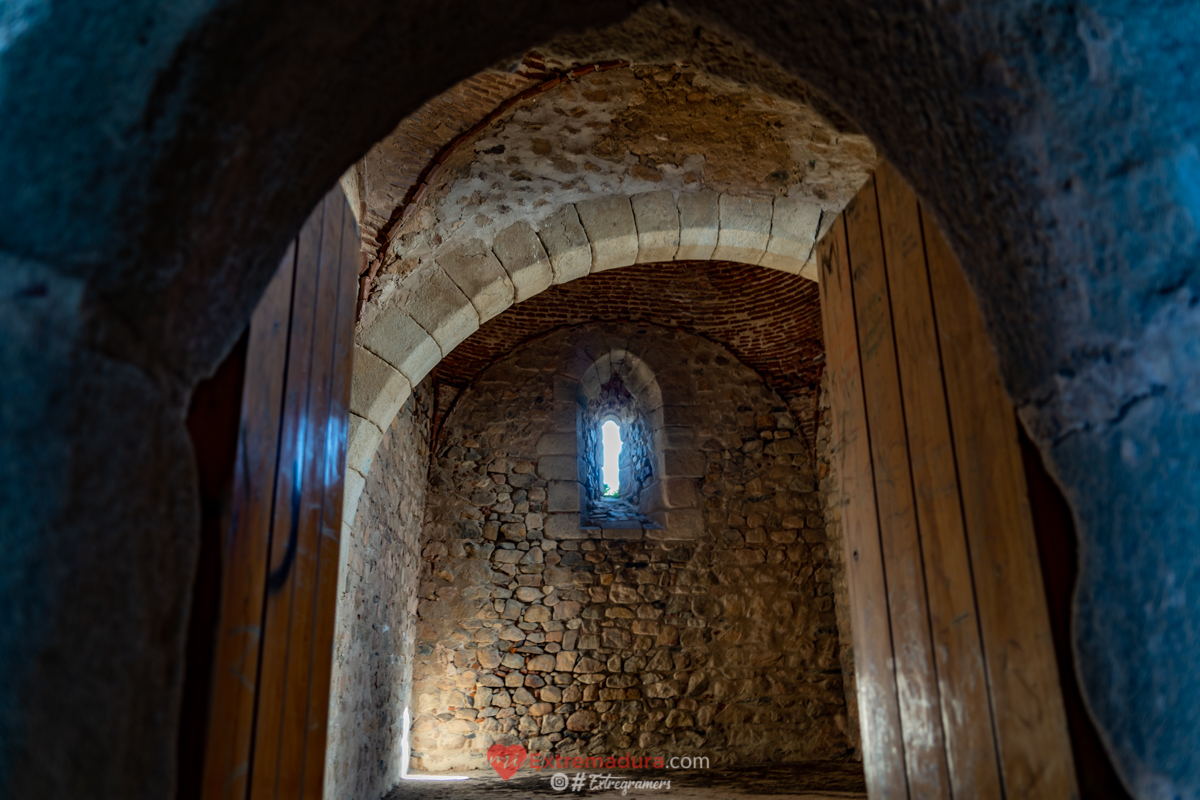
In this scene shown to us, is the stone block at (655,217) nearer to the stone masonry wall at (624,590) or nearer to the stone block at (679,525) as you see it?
the stone masonry wall at (624,590)

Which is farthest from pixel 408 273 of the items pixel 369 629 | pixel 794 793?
pixel 794 793

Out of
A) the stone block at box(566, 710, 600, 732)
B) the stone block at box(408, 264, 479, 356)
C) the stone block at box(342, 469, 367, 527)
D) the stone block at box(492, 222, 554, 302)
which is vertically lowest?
the stone block at box(566, 710, 600, 732)

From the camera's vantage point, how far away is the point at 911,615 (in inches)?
57.8

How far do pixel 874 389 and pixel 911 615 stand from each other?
456mm

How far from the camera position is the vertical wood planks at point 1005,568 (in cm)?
107

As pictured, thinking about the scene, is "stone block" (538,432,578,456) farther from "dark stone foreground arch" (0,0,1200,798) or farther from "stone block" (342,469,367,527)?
"dark stone foreground arch" (0,0,1200,798)

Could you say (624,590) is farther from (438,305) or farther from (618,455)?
(438,305)

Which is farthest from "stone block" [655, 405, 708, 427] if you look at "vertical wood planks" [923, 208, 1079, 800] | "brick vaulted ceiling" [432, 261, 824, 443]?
"vertical wood planks" [923, 208, 1079, 800]

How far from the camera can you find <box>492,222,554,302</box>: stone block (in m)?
3.80

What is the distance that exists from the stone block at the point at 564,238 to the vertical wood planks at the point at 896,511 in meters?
2.20

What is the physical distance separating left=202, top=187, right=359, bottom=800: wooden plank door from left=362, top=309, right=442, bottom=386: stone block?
5.87ft

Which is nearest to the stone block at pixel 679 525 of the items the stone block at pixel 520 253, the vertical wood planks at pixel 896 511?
the stone block at pixel 520 253

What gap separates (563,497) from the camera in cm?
677

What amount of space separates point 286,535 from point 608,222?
113 inches
